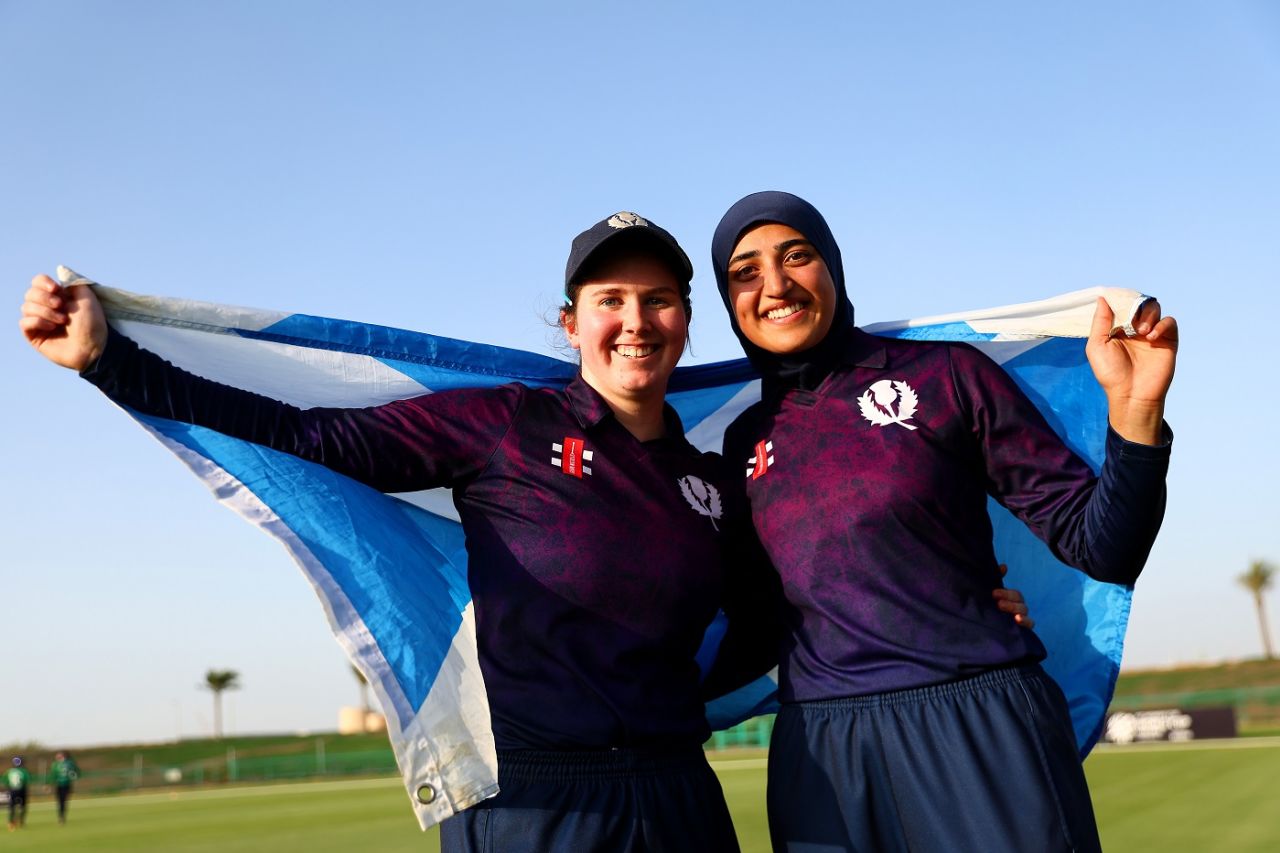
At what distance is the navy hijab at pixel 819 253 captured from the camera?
3869 mm

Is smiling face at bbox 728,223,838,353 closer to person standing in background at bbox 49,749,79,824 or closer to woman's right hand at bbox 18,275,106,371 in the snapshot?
woman's right hand at bbox 18,275,106,371

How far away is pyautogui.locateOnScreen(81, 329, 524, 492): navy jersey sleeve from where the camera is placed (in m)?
3.18

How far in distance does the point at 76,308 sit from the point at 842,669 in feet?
7.95

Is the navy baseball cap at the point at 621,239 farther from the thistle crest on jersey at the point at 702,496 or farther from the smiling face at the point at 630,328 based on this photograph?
the thistle crest on jersey at the point at 702,496

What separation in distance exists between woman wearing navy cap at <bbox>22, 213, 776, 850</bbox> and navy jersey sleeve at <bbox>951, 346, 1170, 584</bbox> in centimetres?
85

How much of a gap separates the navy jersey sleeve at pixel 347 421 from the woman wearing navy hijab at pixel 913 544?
0.96 meters

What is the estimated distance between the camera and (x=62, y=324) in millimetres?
3135

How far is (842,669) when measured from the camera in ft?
11.2

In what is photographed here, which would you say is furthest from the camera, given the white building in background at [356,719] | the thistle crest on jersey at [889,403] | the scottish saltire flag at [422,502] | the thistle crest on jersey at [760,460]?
the white building in background at [356,719]

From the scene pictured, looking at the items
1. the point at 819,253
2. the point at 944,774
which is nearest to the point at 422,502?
the point at 819,253

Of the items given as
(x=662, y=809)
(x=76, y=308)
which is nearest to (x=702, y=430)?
(x=662, y=809)

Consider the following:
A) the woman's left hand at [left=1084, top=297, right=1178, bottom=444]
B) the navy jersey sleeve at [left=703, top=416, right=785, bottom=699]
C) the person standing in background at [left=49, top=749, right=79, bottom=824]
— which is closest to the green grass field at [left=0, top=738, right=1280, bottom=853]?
the person standing in background at [left=49, top=749, right=79, bottom=824]

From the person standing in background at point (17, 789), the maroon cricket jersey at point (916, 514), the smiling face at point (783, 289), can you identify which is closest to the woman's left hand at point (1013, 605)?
the maroon cricket jersey at point (916, 514)

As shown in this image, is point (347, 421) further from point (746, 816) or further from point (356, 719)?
point (356, 719)
